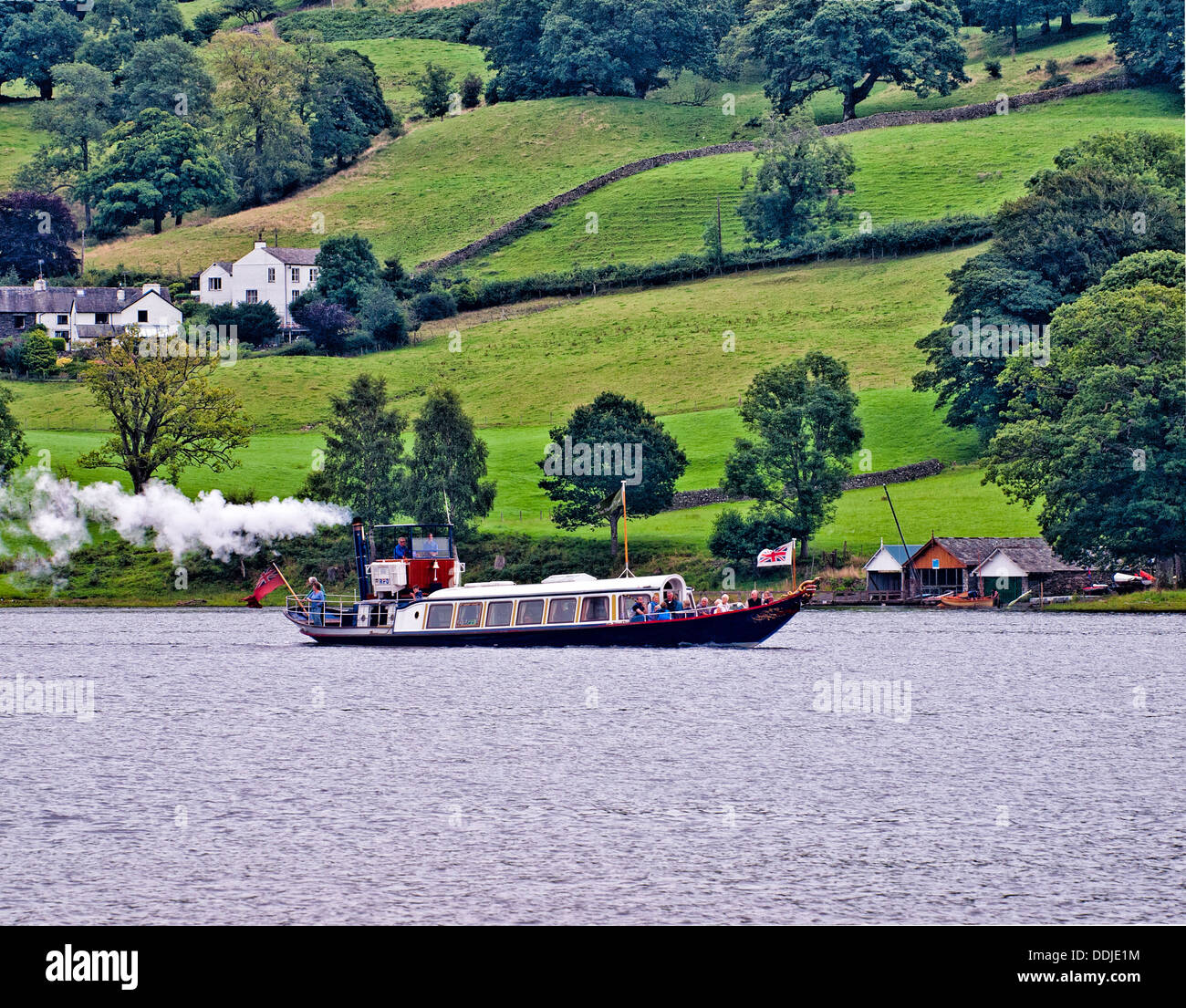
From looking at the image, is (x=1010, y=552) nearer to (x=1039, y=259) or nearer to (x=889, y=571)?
(x=889, y=571)

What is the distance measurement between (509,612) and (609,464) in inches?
1579

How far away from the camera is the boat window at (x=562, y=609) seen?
288 feet

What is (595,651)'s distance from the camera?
292 ft

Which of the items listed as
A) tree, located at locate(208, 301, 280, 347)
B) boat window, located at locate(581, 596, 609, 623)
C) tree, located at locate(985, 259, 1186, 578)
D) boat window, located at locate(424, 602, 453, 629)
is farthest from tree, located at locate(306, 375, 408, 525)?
tree, located at locate(208, 301, 280, 347)

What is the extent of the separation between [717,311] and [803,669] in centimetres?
11567

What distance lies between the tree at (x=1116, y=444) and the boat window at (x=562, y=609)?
36.8 m

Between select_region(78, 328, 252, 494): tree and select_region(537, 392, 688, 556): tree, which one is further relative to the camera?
select_region(78, 328, 252, 494): tree

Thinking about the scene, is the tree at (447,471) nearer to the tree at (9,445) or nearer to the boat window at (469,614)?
the tree at (9,445)

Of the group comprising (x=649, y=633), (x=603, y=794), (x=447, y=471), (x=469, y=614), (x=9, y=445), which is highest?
(x=9, y=445)

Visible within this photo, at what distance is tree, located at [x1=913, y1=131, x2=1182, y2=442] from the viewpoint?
138m

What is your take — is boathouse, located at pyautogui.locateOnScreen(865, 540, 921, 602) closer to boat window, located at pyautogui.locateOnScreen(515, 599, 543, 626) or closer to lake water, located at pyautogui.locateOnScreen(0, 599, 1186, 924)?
boat window, located at pyautogui.locateOnScreen(515, 599, 543, 626)

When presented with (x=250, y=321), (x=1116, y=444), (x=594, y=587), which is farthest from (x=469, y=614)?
(x=250, y=321)

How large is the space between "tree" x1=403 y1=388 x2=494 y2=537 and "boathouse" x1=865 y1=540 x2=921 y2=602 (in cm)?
2994

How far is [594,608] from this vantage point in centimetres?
8769
